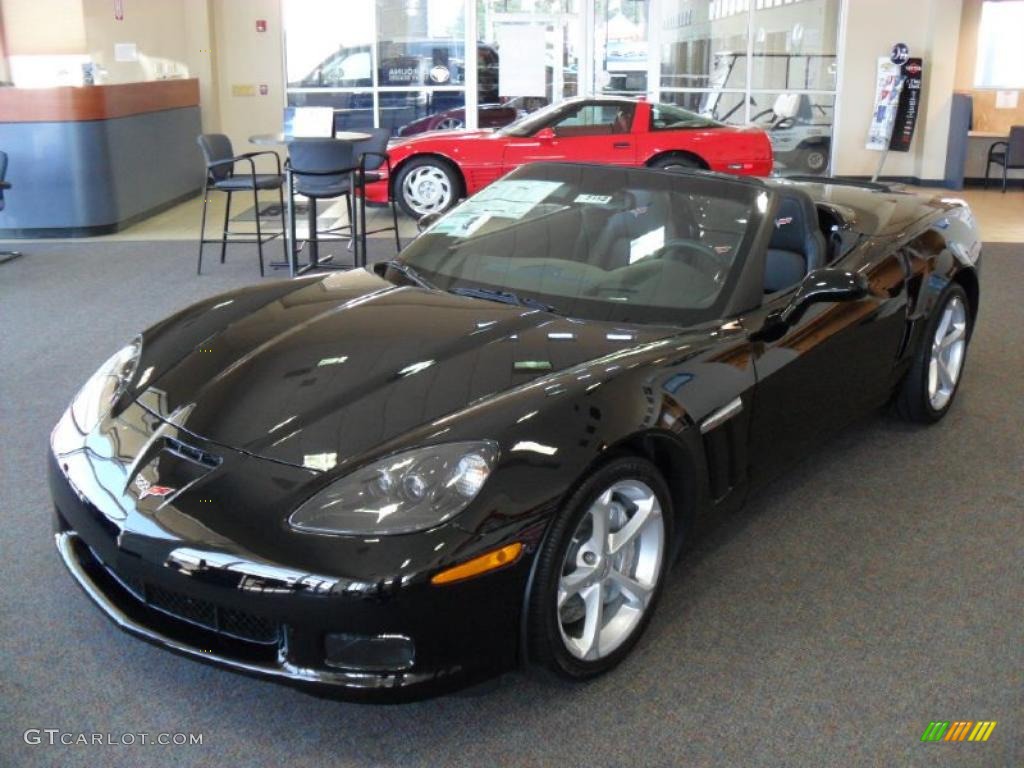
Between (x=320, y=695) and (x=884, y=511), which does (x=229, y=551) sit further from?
(x=884, y=511)

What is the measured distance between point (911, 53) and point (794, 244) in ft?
35.1

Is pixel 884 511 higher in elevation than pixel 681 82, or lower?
lower

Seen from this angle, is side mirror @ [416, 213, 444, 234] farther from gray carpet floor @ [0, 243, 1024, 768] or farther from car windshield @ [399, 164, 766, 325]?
gray carpet floor @ [0, 243, 1024, 768]

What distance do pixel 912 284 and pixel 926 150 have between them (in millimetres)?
10198

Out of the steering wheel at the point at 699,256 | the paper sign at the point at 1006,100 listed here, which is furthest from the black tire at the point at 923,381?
the paper sign at the point at 1006,100

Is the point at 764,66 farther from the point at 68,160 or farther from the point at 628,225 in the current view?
the point at 628,225

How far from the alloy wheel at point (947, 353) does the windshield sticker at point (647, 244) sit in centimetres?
137

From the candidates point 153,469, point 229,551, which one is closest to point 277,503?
point 229,551

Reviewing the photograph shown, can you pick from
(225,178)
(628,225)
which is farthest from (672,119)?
(628,225)

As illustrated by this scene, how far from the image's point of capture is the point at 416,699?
2115mm

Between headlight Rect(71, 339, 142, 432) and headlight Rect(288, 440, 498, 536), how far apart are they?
0.80m

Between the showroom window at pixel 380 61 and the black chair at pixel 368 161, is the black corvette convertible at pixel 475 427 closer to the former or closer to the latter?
the black chair at pixel 368 161

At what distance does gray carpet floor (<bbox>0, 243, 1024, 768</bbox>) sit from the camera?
224 centimetres

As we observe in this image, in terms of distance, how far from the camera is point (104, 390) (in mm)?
2734
